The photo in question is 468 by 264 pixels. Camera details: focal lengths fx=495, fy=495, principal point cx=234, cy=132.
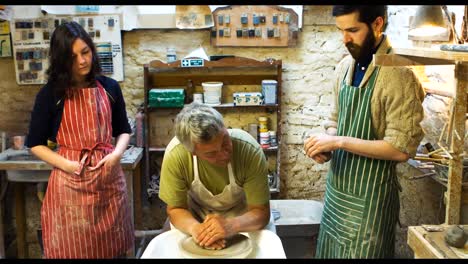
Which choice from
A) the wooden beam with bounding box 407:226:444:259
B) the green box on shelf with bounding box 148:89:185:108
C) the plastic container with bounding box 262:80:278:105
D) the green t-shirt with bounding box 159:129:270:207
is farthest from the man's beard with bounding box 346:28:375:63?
the green box on shelf with bounding box 148:89:185:108

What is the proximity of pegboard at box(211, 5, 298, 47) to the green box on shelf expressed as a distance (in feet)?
1.56

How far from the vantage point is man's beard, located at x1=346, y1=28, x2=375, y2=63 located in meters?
2.01

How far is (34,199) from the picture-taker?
13.2 feet

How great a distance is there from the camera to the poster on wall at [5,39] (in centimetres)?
374

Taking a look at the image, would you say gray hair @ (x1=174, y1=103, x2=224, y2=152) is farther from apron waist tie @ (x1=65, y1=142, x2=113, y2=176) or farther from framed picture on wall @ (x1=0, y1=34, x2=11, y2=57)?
framed picture on wall @ (x1=0, y1=34, x2=11, y2=57)

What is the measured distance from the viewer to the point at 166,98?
12.0 feet

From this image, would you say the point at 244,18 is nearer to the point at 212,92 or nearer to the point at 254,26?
the point at 254,26

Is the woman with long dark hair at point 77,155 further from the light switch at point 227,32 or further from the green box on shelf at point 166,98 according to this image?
the light switch at point 227,32

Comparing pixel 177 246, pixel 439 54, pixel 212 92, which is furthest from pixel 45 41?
pixel 439 54

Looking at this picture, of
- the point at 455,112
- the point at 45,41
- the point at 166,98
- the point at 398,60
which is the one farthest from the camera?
the point at 45,41

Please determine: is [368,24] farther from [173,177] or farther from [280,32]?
[280,32]

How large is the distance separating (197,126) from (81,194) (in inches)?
40.0
